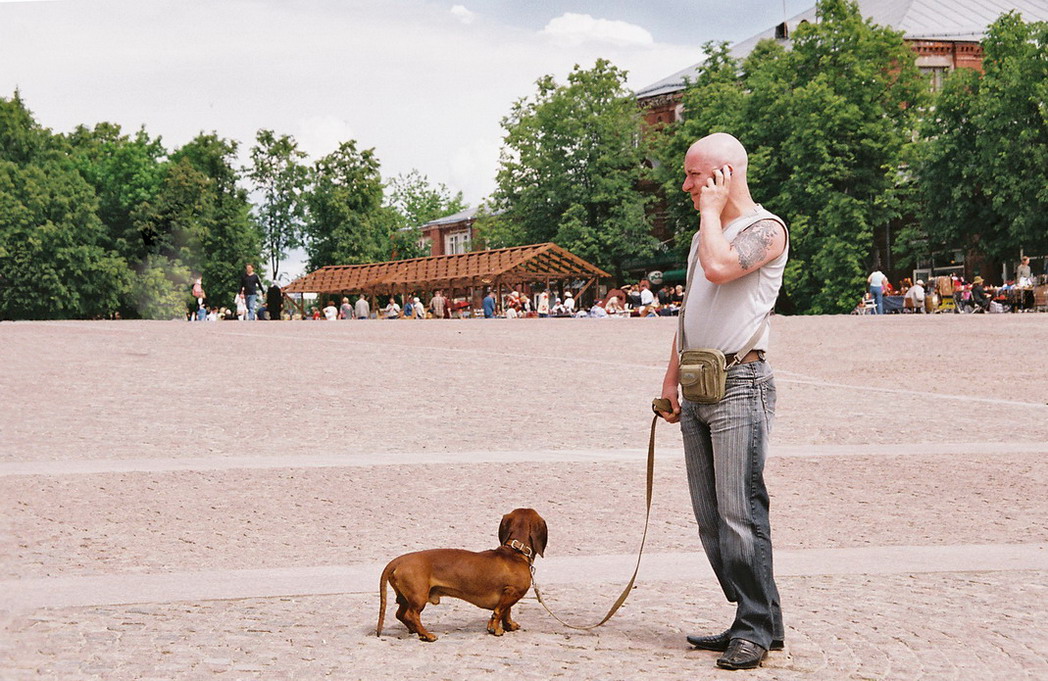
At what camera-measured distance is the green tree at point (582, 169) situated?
66.7 metres

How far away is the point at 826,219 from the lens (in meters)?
52.0

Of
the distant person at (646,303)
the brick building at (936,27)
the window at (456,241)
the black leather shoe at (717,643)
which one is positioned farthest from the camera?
the window at (456,241)

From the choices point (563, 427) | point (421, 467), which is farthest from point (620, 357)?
point (421, 467)

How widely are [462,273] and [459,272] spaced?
0.50 m

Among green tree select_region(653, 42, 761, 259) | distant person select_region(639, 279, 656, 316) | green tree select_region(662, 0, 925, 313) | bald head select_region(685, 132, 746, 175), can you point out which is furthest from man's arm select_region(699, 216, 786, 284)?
green tree select_region(653, 42, 761, 259)

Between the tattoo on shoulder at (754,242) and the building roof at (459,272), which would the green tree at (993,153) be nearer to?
the building roof at (459,272)

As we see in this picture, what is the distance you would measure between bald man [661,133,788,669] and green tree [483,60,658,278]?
6200 centimetres

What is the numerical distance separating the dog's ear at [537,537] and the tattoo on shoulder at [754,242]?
1.22 m

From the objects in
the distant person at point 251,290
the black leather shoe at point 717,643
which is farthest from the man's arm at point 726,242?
the distant person at point 251,290

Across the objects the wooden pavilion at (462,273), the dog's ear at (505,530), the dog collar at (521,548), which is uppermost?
the wooden pavilion at (462,273)

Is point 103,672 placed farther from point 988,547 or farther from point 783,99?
point 783,99

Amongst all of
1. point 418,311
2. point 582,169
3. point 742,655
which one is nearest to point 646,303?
point 418,311

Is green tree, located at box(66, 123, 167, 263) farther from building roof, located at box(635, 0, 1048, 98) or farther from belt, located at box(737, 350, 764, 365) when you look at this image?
belt, located at box(737, 350, 764, 365)

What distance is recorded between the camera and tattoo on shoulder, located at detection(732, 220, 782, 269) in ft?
→ 13.3
